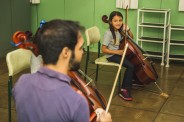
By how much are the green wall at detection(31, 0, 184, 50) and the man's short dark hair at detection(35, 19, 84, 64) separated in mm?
4247

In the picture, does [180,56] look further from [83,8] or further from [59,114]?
[59,114]

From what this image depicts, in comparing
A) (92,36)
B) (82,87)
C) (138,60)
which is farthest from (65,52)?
(92,36)

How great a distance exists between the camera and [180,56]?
17.2 feet

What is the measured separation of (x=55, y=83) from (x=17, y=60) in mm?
1571

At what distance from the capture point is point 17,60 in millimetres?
2760

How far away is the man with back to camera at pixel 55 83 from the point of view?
1257 mm

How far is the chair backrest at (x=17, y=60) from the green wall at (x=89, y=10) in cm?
304

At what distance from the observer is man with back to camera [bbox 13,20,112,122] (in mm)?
1257

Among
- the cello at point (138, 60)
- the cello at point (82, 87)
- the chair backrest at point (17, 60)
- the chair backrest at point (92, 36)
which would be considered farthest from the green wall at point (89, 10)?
the cello at point (82, 87)

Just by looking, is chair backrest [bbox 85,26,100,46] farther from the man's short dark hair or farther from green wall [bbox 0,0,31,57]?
the man's short dark hair

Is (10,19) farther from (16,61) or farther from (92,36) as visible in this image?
(16,61)

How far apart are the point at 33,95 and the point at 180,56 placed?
4308mm

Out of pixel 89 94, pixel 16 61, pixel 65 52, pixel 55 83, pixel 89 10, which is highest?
pixel 89 10

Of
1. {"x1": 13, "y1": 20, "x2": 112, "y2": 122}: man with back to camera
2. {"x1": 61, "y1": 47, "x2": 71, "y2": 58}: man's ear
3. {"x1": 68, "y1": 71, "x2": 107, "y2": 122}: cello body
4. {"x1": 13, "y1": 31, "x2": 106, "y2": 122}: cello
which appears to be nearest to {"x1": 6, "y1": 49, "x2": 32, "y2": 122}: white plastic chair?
{"x1": 13, "y1": 31, "x2": 106, "y2": 122}: cello
